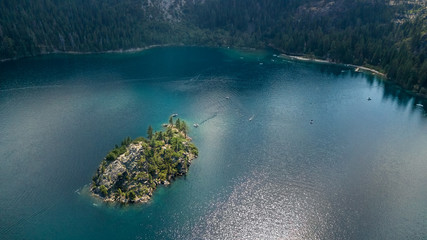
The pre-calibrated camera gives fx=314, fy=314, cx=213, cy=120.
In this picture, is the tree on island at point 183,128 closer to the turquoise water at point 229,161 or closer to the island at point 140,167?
the turquoise water at point 229,161

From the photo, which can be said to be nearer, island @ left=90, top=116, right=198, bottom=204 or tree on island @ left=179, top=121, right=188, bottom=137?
island @ left=90, top=116, right=198, bottom=204

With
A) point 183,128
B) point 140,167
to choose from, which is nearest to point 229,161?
point 183,128

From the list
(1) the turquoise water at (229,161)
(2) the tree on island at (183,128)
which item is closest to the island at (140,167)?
(1) the turquoise water at (229,161)

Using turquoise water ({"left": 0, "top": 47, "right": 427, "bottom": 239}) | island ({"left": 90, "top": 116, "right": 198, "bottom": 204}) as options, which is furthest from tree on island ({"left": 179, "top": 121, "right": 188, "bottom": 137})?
island ({"left": 90, "top": 116, "right": 198, "bottom": 204})

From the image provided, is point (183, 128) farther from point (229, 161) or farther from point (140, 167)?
point (140, 167)

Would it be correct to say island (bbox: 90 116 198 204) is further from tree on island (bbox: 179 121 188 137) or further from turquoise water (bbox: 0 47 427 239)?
tree on island (bbox: 179 121 188 137)
